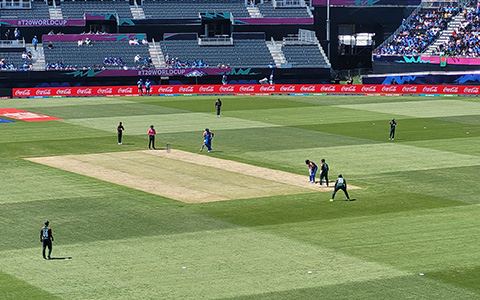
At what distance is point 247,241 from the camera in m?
30.7

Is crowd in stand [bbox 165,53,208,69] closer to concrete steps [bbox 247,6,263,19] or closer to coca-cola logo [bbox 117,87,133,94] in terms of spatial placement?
coca-cola logo [bbox 117,87,133,94]

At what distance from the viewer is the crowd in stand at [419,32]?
100 meters

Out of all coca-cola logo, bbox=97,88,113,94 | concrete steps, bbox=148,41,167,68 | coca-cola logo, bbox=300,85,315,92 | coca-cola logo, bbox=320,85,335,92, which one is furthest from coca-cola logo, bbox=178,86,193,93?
coca-cola logo, bbox=320,85,335,92

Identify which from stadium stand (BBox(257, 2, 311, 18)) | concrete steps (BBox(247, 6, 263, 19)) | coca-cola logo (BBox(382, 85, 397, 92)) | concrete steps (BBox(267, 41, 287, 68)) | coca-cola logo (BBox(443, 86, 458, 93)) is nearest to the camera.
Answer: coca-cola logo (BBox(443, 86, 458, 93))

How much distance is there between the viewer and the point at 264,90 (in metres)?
89.2

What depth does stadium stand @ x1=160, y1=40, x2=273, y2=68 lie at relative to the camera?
97562 millimetres

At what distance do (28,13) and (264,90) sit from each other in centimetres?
2883

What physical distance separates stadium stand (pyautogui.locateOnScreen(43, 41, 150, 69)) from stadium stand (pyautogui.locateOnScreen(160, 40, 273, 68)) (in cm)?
331

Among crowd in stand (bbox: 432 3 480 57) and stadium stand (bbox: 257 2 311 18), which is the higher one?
stadium stand (bbox: 257 2 311 18)

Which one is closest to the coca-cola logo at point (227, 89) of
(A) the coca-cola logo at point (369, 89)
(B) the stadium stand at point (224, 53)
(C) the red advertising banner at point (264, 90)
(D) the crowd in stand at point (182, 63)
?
(C) the red advertising banner at point (264, 90)

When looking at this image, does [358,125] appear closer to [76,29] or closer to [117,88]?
[117,88]

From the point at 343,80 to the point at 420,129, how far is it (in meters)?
41.8

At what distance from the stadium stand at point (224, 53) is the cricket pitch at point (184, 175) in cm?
4627

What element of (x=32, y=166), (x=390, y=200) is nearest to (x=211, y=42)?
(x=32, y=166)
